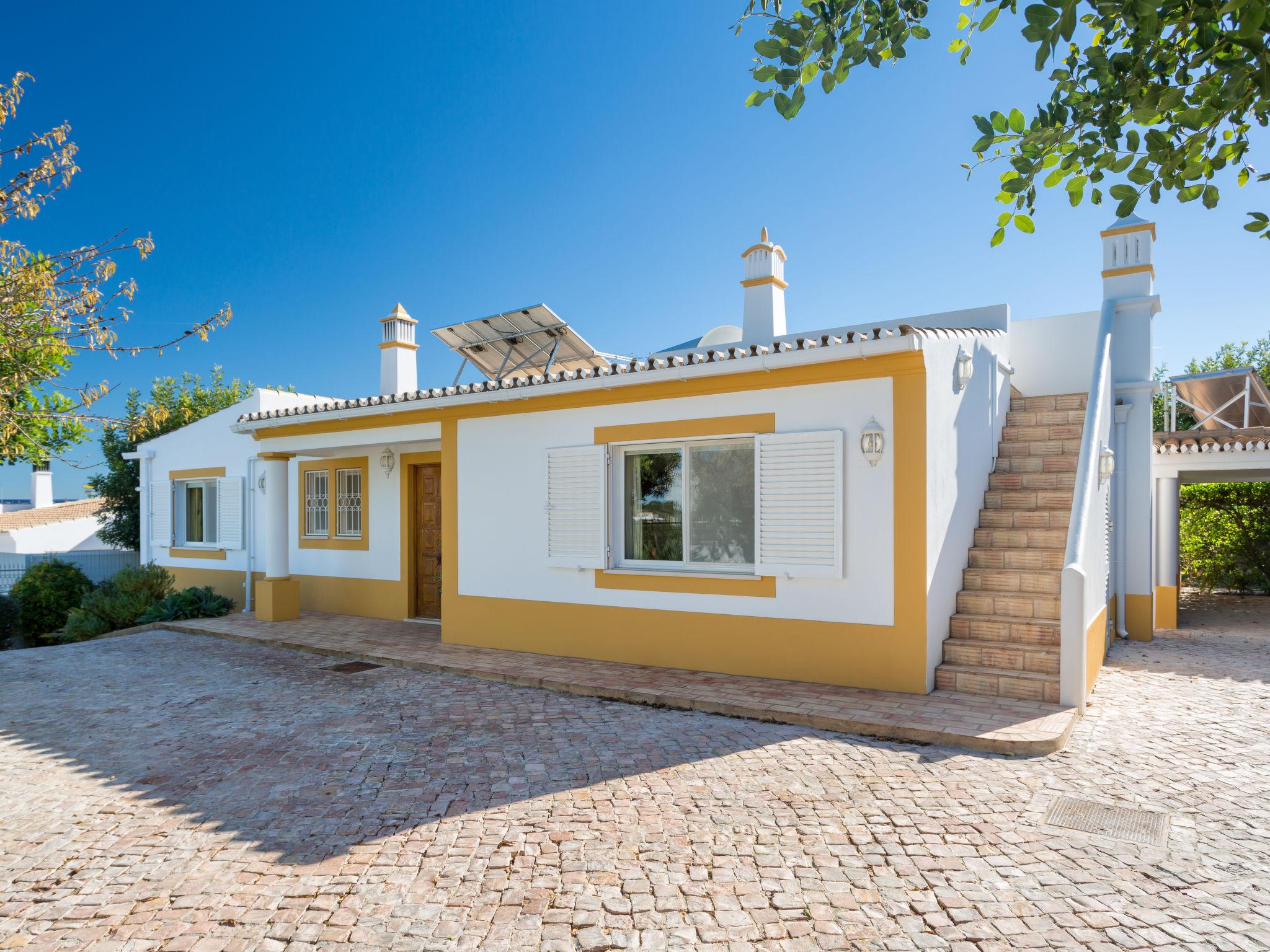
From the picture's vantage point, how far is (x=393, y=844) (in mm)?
4164

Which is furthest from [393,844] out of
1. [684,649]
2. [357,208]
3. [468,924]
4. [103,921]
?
[357,208]

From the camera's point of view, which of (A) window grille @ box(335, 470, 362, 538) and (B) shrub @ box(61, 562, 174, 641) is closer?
(A) window grille @ box(335, 470, 362, 538)

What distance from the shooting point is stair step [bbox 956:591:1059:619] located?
724cm

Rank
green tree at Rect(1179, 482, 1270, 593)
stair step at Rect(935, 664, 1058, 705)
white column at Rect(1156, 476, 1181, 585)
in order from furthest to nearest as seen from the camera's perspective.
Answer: green tree at Rect(1179, 482, 1270, 593), white column at Rect(1156, 476, 1181, 585), stair step at Rect(935, 664, 1058, 705)

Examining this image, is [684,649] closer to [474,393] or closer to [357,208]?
[474,393]

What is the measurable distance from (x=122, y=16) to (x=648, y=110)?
8333mm

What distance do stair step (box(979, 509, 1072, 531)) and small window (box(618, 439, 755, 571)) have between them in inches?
117

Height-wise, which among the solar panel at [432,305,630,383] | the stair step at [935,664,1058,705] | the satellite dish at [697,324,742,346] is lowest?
the stair step at [935,664,1058,705]

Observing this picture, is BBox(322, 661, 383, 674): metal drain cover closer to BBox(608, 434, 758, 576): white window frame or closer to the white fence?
BBox(608, 434, 758, 576): white window frame

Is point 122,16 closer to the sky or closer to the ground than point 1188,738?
closer to the sky

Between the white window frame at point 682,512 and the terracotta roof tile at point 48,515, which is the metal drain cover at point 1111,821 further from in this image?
the terracotta roof tile at point 48,515

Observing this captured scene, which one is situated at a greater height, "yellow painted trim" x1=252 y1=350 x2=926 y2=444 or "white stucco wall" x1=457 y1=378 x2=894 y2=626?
"yellow painted trim" x1=252 y1=350 x2=926 y2=444

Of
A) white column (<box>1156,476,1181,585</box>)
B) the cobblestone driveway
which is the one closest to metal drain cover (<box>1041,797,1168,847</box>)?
the cobblestone driveway

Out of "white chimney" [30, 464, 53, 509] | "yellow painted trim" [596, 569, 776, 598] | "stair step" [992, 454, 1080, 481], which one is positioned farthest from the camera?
"white chimney" [30, 464, 53, 509]
